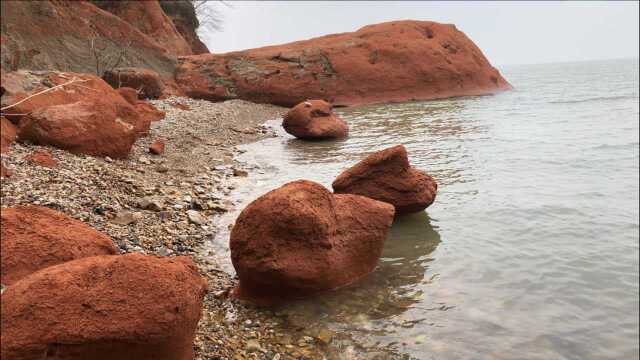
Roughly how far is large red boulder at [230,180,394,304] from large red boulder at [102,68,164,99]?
1194cm

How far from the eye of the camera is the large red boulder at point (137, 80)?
15492mm

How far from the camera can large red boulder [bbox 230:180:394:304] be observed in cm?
→ 464

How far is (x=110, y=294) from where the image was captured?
9.10 ft

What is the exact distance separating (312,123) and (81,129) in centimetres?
759

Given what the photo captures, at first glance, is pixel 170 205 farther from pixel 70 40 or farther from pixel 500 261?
pixel 70 40

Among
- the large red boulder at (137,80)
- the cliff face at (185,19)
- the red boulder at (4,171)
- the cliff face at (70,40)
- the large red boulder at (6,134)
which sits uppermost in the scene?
the cliff face at (185,19)

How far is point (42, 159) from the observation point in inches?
241

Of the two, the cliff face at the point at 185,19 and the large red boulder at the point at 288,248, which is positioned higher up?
the cliff face at the point at 185,19

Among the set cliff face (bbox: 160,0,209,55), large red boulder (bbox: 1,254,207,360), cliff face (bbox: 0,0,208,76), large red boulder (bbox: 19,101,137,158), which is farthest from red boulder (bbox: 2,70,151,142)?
cliff face (bbox: 160,0,209,55)

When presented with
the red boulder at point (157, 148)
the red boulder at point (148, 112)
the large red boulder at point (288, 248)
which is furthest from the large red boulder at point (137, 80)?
the large red boulder at point (288, 248)

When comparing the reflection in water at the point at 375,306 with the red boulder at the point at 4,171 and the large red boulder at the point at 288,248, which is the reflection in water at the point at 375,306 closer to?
the large red boulder at the point at 288,248

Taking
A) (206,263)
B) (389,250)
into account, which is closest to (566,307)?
(389,250)

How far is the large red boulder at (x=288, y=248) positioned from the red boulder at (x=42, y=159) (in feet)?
9.74

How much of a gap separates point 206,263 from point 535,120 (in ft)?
48.3
